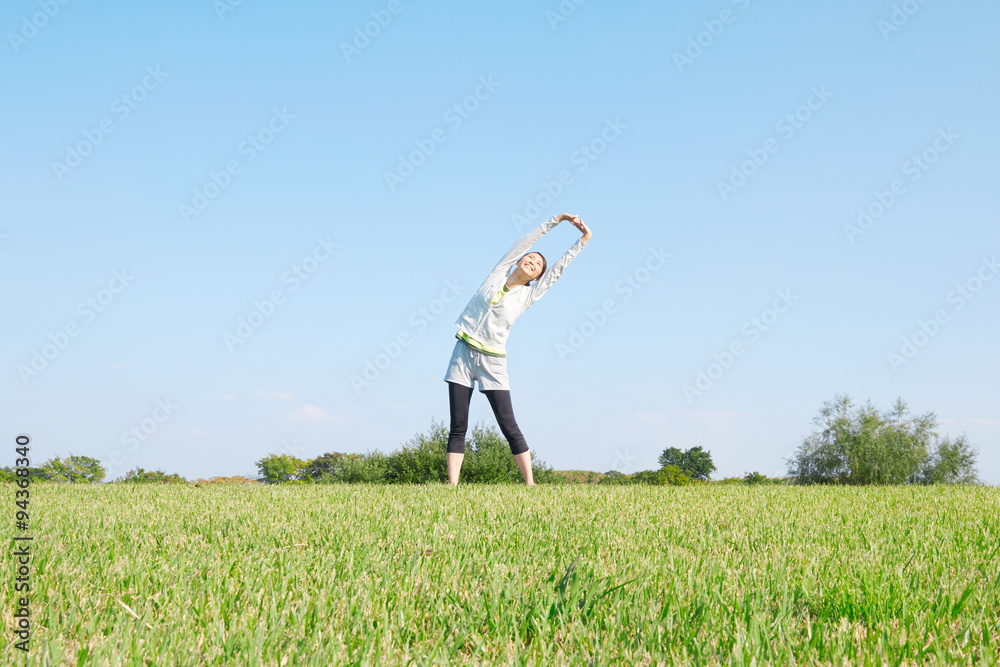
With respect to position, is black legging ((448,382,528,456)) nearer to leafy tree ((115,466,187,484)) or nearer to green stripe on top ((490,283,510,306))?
green stripe on top ((490,283,510,306))

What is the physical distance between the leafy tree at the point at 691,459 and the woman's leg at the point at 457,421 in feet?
36.9

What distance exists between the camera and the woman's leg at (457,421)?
866cm

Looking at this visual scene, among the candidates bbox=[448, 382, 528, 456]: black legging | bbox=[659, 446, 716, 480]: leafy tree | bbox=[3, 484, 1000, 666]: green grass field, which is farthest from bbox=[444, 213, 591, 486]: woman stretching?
bbox=[659, 446, 716, 480]: leafy tree

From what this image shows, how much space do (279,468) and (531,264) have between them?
29.8 ft

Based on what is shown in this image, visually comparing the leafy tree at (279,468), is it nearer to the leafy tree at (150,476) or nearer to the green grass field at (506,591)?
the leafy tree at (150,476)

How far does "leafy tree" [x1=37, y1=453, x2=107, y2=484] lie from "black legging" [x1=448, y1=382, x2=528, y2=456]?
9004 millimetres

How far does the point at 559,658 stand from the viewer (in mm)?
2072

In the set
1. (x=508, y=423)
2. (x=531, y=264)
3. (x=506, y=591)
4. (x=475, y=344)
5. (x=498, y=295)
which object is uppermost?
(x=531, y=264)

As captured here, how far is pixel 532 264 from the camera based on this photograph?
8.94 metres

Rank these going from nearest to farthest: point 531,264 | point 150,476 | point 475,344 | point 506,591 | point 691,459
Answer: point 506,591 → point 475,344 → point 531,264 → point 150,476 → point 691,459

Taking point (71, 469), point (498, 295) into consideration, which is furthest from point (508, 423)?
point (71, 469)

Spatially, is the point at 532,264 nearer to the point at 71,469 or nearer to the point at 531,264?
the point at 531,264

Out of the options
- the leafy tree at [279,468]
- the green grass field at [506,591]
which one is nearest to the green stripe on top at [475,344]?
the green grass field at [506,591]

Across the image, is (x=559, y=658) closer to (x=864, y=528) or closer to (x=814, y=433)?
(x=864, y=528)
